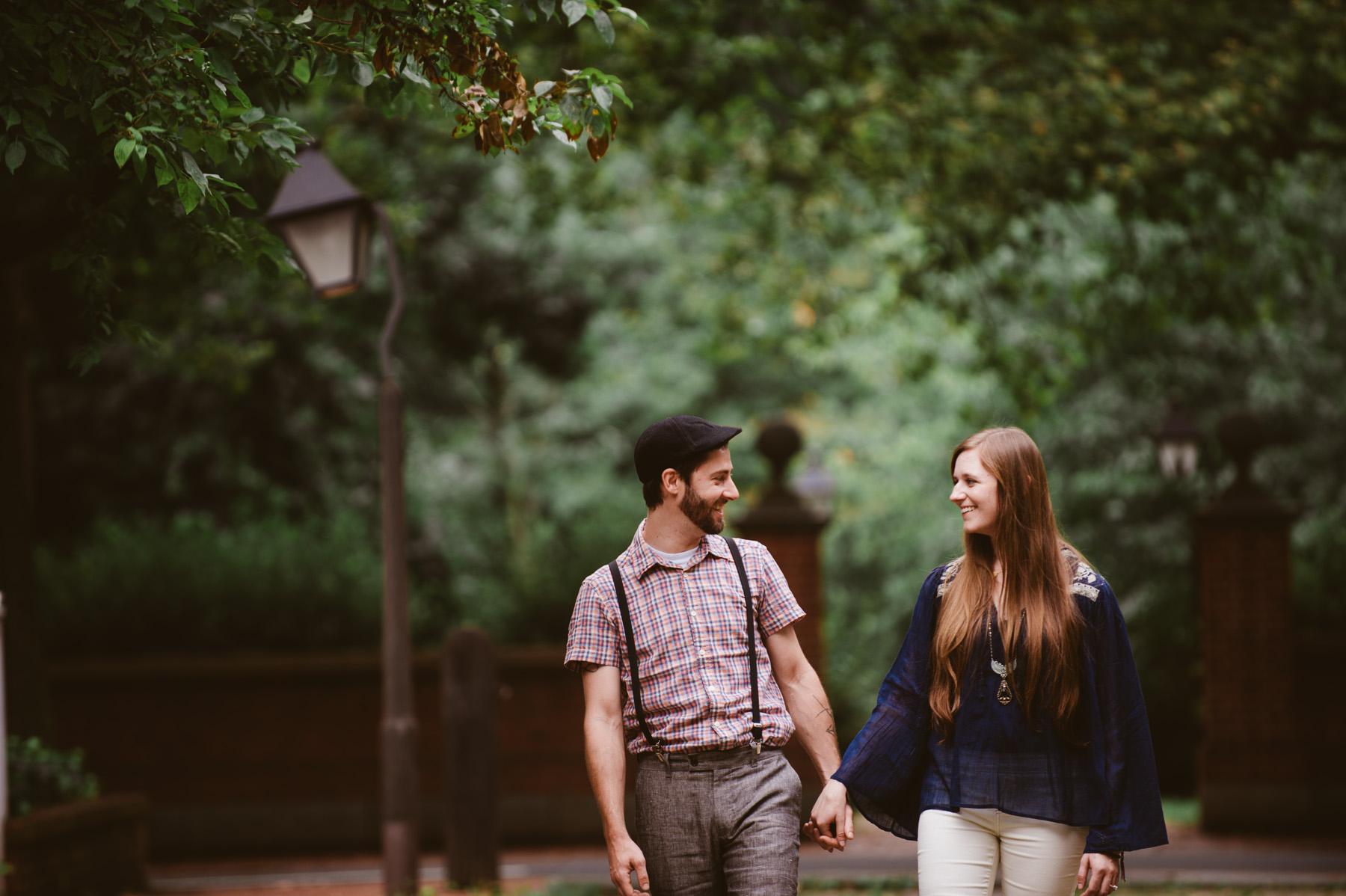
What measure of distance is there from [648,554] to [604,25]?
4.90 ft

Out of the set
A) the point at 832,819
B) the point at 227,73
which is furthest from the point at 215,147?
the point at 832,819

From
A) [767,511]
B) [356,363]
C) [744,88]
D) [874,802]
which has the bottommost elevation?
[874,802]

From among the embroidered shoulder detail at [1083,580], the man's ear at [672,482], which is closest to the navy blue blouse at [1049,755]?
the embroidered shoulder detail at [1083,580]

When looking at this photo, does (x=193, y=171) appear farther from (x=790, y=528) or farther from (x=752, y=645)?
(x=790, y=528)

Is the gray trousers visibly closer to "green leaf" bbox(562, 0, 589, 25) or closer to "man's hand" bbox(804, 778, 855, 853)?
"man's hand" bbox(804, 778, 855, 853)

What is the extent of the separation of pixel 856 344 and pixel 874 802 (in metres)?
18.3

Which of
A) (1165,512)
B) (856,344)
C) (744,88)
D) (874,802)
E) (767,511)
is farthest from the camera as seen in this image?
(856,344)

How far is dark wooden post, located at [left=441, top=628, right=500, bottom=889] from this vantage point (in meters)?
8.84

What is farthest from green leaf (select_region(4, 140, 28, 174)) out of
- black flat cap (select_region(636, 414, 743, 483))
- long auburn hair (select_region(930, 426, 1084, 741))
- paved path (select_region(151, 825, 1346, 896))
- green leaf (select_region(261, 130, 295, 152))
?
paved path (select_region(151, 825, 1346, 896))

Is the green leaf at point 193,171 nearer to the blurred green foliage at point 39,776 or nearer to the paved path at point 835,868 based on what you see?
the blurred green foliage at point 39,776

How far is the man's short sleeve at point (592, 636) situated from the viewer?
3670mm

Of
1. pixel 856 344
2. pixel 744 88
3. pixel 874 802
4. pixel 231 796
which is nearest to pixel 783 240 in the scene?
pixel 856 344

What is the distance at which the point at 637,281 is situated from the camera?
22000 mm

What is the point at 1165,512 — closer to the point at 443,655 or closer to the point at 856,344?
the point at 856,344
